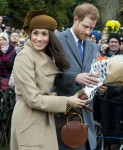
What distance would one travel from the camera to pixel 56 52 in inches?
124

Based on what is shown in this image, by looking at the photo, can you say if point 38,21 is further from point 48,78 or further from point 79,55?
point 79,55

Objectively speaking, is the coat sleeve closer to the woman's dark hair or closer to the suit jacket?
the woman's dark hair

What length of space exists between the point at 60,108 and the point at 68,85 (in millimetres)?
385

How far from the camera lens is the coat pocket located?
303 centimetres

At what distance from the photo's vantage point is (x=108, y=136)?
6293mm

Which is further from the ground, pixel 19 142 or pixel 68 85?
pixel 68 85

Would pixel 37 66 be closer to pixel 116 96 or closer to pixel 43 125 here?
pixel 43 125

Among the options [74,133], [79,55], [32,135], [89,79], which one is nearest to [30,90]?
[32,135]

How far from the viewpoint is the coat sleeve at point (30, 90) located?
2.97 meters

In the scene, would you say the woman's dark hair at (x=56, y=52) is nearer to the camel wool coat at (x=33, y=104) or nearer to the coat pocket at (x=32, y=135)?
the camel wool coat at (x=33, y=104)

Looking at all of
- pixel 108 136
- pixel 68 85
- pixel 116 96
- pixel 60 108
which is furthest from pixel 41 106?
pixel 108 136

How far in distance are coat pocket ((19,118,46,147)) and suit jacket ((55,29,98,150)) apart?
412 mm

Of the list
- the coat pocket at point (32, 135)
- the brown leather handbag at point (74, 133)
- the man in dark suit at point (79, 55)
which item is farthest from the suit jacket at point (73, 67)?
the coat pocket at point (32, 135)

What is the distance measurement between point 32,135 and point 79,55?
0.91m
